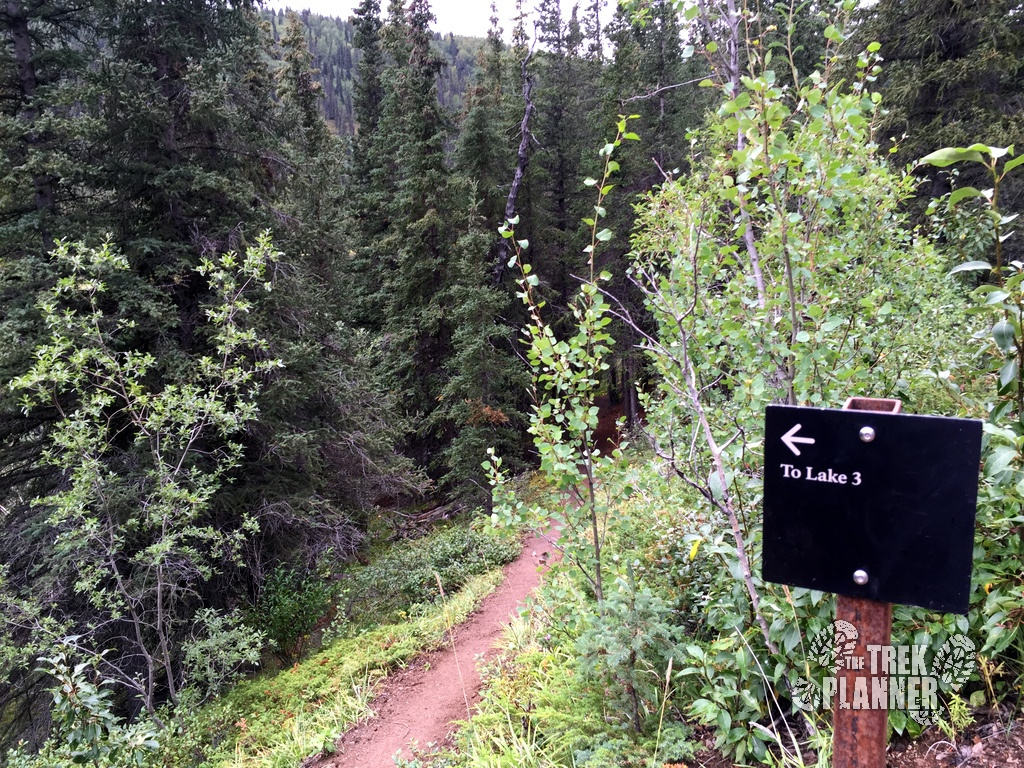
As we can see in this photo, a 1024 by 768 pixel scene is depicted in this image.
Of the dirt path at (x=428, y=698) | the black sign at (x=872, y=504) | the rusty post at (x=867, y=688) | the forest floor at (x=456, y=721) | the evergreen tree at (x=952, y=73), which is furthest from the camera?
the evergreen tree at (x=952, y=73)

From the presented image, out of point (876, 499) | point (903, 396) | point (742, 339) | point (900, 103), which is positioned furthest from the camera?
point (900, 103)

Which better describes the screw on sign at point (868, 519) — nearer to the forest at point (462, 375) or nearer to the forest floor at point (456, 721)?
the forest at point (462, 375)

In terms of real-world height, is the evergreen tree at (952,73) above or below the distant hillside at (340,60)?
below

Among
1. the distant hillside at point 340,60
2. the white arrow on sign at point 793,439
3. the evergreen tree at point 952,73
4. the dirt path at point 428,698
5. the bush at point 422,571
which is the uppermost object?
the distant hillside at point 340,60

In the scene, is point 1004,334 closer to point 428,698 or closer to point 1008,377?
point 1008,377

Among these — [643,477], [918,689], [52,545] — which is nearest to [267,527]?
[52,545]

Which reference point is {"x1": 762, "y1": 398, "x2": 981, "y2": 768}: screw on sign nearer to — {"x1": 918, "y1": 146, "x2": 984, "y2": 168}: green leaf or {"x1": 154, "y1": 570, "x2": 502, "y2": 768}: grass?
{"x1": 918, "y1": 146, "x2": 984, "y2": 168}: green leaf

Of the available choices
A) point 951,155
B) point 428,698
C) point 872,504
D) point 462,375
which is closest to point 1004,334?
point 951,155

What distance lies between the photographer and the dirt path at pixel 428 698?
505cm

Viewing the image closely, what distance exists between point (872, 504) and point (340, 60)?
440 feet

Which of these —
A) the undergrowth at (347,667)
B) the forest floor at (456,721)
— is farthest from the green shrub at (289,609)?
the forest floor at (456,721)

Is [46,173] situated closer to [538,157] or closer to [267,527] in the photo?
[267,527]

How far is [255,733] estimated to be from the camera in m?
5.98

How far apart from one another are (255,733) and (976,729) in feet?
21.0
